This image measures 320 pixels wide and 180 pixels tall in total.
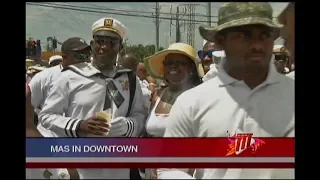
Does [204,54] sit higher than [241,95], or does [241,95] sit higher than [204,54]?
[204,54]

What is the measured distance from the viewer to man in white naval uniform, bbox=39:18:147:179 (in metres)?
3.52

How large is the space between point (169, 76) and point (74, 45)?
565 millimetres

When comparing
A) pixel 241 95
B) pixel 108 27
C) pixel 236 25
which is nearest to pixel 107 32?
pixel 108 27

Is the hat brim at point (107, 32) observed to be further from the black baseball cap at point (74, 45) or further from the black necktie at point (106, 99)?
the black necktie at point (106, 99)

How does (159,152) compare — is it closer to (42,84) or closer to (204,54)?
(204,54)

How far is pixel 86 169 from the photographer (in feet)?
11.7

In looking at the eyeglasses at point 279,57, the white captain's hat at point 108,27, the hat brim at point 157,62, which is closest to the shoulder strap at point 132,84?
the hat brim at point 157,62

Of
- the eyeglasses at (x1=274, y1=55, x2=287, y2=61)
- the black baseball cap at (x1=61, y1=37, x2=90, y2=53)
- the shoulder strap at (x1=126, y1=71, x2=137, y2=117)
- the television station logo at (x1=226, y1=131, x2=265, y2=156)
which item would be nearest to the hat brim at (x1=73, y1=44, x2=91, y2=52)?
the black baseball cap at (x1=61, y1=37, x2=90, y2=53)

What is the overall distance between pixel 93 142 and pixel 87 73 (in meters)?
0.39

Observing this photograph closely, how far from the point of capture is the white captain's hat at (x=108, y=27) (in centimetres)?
350

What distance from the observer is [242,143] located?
3.53 m
